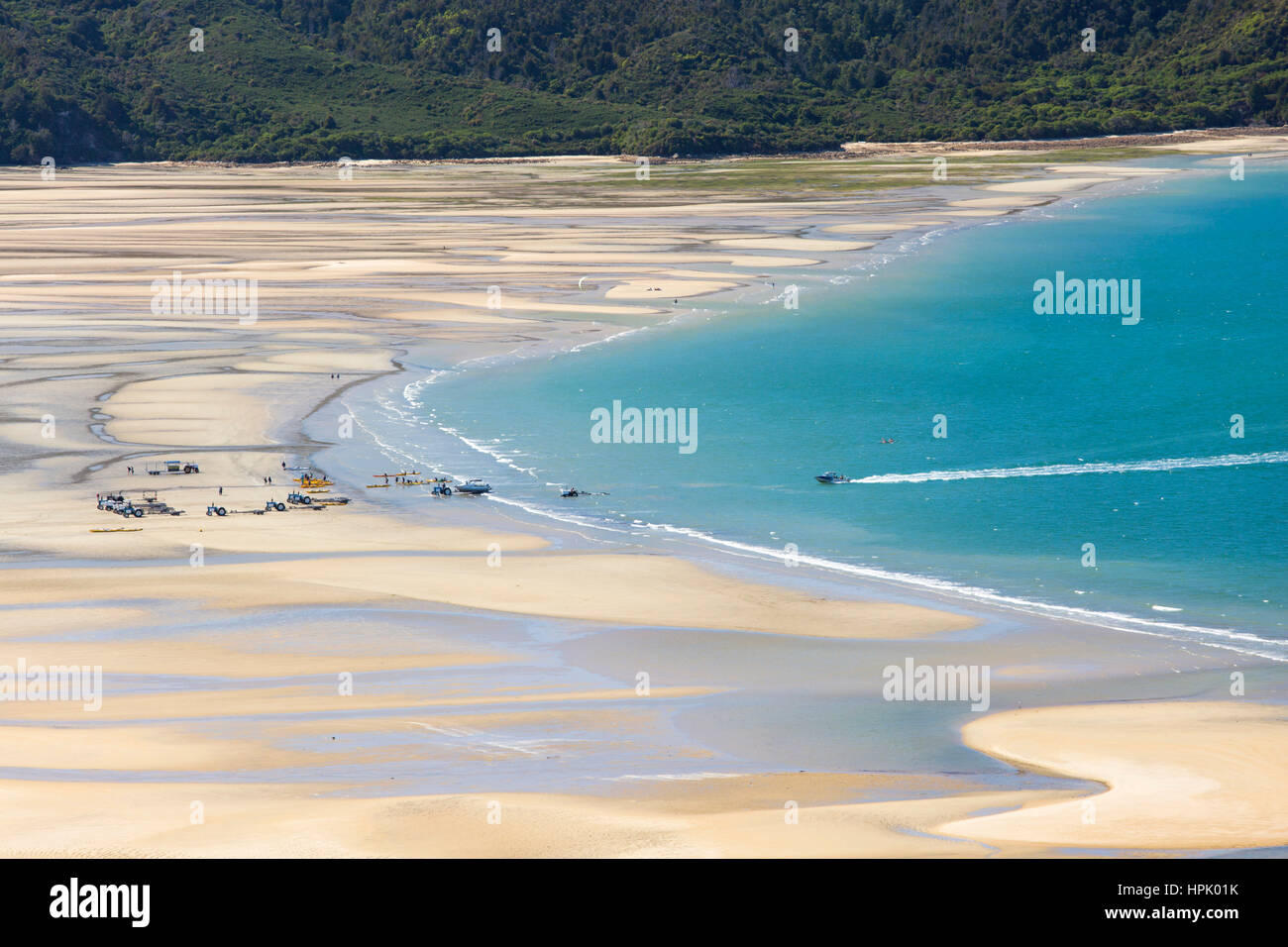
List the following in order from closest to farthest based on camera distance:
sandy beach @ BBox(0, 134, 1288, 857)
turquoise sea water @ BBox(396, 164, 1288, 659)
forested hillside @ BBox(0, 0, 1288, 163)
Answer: sandy beach @ BBox(0, 134, 1288, 857) → turquoise sea water @ BBox(396, 164, 1288, 659) → forested hillside @ BBox(0, 0, 1288, 163)

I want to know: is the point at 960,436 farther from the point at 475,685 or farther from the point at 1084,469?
the point at 475,685

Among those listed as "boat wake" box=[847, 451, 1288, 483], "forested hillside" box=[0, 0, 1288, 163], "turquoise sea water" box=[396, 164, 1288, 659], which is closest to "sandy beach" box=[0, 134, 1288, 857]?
"turquoise sea water" box=[396, 164, 1288, 659]

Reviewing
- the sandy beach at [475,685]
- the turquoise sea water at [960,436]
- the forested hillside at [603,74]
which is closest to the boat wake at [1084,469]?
the turquoise sea water at [960,436]

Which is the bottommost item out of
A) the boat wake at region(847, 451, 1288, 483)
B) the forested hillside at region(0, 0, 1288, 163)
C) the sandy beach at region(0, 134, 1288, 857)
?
the sandy beach at region(0, 134, 1288, 857)

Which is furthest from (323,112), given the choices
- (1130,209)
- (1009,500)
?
(1009,500)

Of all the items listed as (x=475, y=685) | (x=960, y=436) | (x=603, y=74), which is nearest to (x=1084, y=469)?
(x=960, y=436)

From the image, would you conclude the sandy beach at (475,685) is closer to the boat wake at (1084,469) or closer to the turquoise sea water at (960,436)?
the turquoise sea water at (960,436)

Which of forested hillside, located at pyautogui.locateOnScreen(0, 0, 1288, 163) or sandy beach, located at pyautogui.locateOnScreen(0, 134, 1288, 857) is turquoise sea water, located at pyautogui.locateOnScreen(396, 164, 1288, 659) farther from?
forested hillside, located at pyautogui.locateOnScreen(0, 0, 1288, 163)
